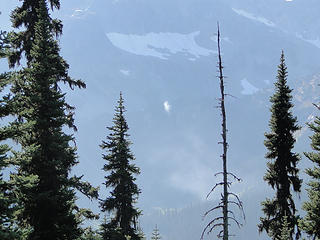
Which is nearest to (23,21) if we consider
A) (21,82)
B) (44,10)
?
(44,10)

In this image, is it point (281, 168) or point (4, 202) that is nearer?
point (4, 202)

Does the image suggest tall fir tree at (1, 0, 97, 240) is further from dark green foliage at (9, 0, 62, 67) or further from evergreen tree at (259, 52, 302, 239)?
evergreen tree at (259, 52, 302, 239)

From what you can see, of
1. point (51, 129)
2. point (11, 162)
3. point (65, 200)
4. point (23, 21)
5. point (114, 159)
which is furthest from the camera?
point (114, 159)

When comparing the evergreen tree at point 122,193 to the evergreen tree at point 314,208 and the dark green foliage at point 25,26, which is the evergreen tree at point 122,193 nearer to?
the dark green foliage at point 25,26

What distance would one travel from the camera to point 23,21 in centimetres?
2102

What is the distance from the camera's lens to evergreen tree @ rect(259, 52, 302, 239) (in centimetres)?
2158

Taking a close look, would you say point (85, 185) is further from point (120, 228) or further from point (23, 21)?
point (23, 21)

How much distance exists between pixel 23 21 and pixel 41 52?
490 cm

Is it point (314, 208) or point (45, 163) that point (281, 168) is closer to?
point (314, 208)

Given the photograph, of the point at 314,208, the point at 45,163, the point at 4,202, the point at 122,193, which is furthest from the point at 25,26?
the point at 314,208

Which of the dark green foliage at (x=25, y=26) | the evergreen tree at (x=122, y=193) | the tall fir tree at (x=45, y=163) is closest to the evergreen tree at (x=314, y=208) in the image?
the tall fir tree at (x=45, y=163)

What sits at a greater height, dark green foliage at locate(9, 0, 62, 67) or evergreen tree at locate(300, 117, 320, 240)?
dark green foliage at locate(9, 0, 62, 67)

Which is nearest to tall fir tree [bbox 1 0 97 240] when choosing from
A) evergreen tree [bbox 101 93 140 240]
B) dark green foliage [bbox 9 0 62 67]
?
Result: dark green foliage [bbox 9 0 62 67]

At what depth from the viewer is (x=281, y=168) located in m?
22.1
